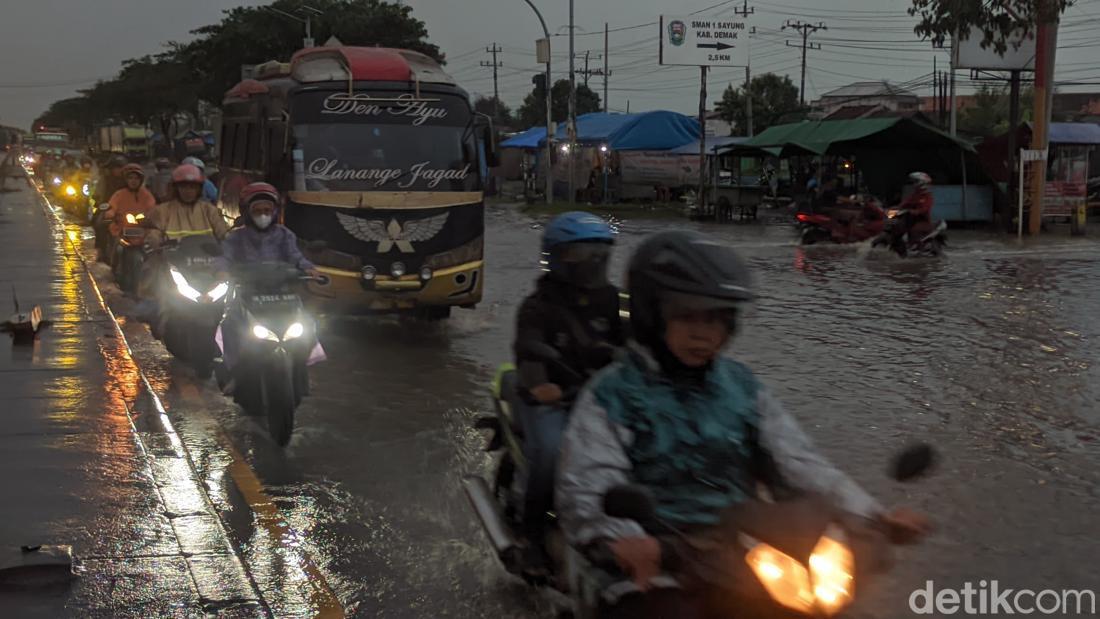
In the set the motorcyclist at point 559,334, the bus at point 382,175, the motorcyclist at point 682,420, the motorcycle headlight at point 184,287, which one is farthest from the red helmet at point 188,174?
the motorcyclist at point 682,420

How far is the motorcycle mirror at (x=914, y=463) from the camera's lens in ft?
8.89

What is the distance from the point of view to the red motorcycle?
23.1m

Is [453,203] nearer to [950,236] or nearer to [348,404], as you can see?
[348,404]

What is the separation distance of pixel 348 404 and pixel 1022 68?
24.5 meters

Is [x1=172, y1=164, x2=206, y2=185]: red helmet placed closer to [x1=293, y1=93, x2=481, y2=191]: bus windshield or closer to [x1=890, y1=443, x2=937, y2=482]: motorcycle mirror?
[x1=293, y1=93, x2=481, y2=191]: bus windshield

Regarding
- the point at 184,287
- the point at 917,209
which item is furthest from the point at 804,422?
the point at 917,209

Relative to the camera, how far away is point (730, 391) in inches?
116

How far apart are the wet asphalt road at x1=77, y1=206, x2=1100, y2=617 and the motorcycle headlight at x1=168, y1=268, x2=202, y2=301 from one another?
2.23ft

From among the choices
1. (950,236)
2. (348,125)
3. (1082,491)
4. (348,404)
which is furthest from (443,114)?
(950,236)

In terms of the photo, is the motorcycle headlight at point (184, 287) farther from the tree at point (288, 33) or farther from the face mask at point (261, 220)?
the tree at point (288, 33)

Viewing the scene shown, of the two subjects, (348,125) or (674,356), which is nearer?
(674,356)

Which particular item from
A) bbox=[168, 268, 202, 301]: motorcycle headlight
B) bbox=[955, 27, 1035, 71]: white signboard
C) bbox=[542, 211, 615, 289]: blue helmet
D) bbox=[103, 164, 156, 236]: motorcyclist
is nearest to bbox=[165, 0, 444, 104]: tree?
bbox=[955, 27, 1035, 71]: white signboard

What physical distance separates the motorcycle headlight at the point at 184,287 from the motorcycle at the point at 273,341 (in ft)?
5.30

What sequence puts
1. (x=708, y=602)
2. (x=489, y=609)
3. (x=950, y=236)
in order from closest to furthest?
(x=708, y=602), (x=489, y=609), (x=950, y=236)
